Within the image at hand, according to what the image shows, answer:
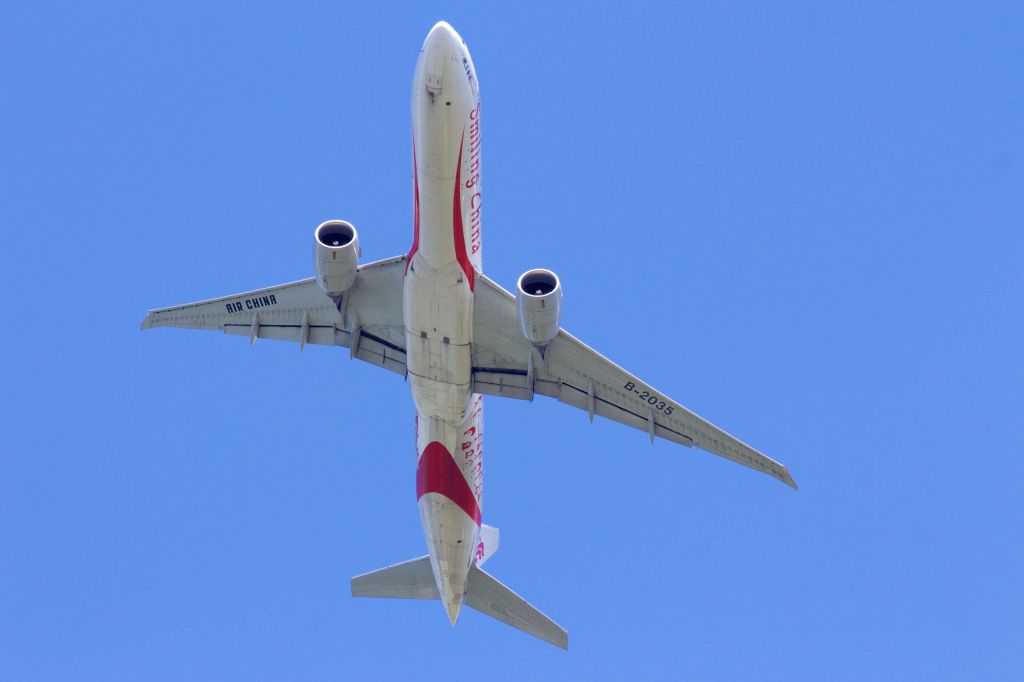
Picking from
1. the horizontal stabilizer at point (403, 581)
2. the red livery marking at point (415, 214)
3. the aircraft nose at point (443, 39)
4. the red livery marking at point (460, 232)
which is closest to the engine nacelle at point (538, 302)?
the red livery marking at point (460, 232)

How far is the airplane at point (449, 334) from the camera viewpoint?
125 ft

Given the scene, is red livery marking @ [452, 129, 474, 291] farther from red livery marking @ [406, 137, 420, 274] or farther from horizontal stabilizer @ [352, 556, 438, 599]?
horizontal stabilizer @ [352, 556, 438, 599]

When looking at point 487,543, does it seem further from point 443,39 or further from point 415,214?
point 443,39

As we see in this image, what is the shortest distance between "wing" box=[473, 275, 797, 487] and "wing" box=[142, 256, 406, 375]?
2475mm

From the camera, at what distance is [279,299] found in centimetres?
4391

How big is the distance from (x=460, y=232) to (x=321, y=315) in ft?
20.1

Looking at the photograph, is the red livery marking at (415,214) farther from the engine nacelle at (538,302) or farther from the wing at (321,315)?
the engine nacelle at (538,302)

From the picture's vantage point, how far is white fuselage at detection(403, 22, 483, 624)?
37219mm

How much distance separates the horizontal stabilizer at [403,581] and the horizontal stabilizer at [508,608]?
134cm

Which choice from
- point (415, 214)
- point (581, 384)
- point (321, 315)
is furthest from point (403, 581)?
point (415, 214)

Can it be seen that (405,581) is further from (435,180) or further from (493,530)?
(435,180)

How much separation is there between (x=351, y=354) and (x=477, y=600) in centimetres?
726

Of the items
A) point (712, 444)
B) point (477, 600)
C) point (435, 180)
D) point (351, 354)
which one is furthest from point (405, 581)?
point (435, 180)

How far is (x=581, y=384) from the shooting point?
42.1 meters
